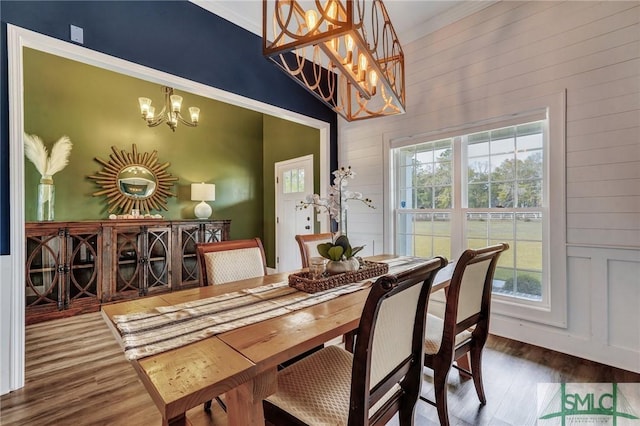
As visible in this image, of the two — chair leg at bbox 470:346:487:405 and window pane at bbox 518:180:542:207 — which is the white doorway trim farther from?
window pane at bbox 518:180:542:207

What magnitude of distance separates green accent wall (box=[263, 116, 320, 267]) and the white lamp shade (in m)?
1.11

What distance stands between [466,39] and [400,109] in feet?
4.79

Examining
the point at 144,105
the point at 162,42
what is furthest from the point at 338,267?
the point at 144,105

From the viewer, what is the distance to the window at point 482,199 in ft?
8.26

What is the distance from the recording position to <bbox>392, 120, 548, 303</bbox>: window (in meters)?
2.52

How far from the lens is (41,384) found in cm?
193

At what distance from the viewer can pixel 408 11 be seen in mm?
2879

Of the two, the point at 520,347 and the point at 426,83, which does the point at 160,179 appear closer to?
the point at 426,83

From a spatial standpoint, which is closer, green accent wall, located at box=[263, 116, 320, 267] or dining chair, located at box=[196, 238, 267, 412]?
dining chair, located at box=[196, 238, 267, 412]

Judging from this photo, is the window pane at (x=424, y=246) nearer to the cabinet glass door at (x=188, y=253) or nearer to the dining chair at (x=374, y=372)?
the dining chair at (x=374, y=372)

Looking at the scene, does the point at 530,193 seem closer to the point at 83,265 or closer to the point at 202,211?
the point at 202,211

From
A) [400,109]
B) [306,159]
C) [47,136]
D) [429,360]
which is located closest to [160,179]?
[47,136]

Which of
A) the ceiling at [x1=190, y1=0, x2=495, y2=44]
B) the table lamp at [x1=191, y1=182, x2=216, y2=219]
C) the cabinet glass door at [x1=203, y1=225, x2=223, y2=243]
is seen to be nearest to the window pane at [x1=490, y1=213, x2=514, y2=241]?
the ceiling at [x1=190, y1=0, x2=495, y2=44]

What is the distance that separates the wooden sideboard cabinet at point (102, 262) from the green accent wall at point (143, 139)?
2.04ft
